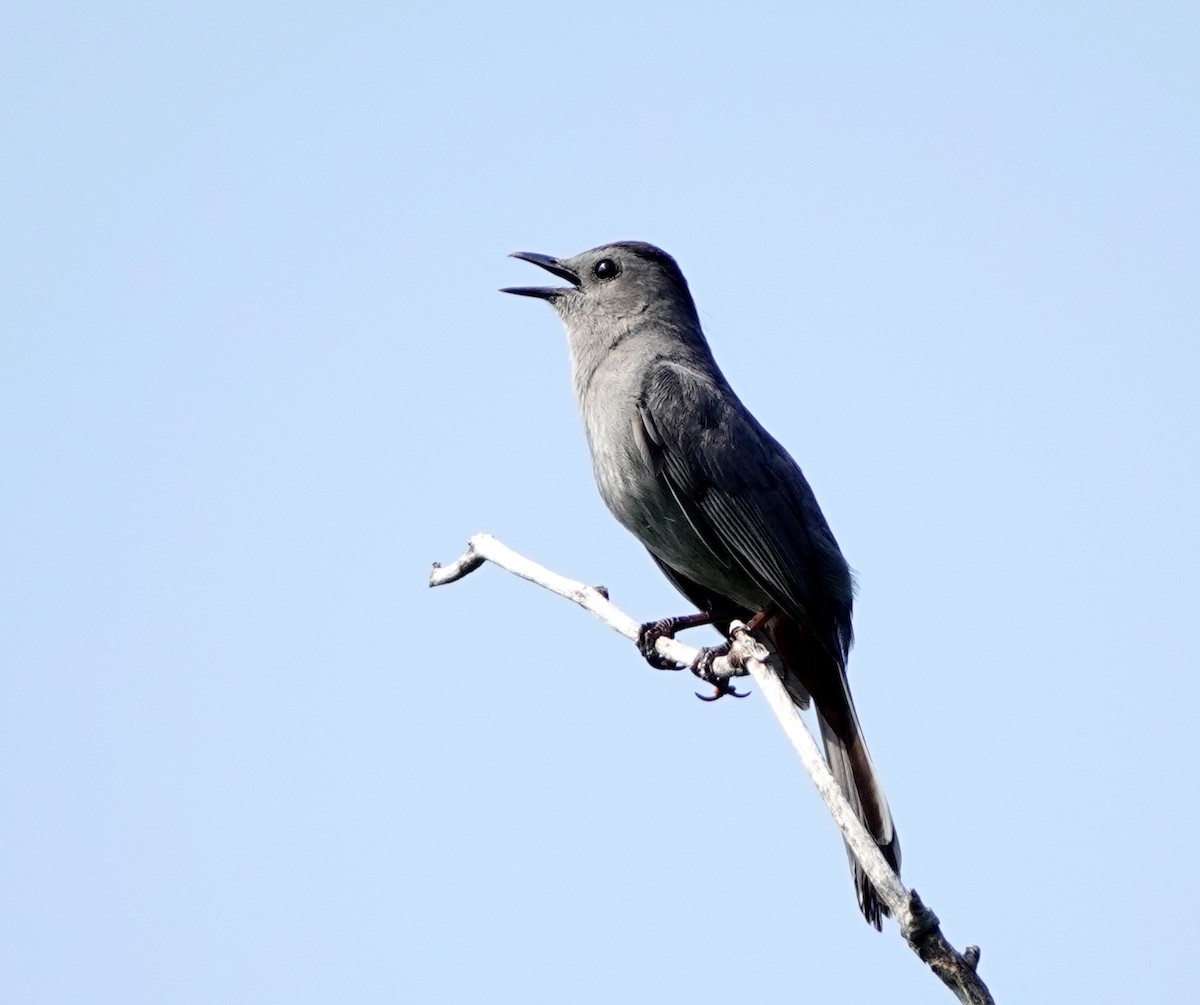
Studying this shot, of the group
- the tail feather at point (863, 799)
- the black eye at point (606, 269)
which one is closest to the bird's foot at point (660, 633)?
the tail feather at point (863, 799)

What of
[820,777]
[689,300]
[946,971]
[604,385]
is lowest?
[946,971]

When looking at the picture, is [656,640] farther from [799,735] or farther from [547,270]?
[547,270]

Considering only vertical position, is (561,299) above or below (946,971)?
above

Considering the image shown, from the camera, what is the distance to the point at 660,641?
5250 mm

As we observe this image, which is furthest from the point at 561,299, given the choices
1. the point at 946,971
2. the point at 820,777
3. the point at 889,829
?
the point at 946,971

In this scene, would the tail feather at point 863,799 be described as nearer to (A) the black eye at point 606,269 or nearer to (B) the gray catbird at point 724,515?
(B) the gray catbird at point 724,515

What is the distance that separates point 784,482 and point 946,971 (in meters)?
3.35

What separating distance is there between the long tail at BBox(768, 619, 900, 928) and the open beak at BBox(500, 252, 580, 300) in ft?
6.72

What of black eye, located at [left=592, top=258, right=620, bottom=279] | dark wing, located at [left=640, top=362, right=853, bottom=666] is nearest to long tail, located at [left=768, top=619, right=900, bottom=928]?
dark wing, located at [left=640, top=362, right=853, bottom=666]

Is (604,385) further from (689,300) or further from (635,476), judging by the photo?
(689,300)

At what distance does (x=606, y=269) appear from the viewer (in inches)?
271

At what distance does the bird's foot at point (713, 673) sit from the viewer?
5.19 meters

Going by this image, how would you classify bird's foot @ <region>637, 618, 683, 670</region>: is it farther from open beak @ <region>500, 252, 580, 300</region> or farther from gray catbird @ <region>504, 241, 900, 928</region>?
open beak @ <region>500, 252, 580, 300</region>

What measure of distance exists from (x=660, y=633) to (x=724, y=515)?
0.57 meters
